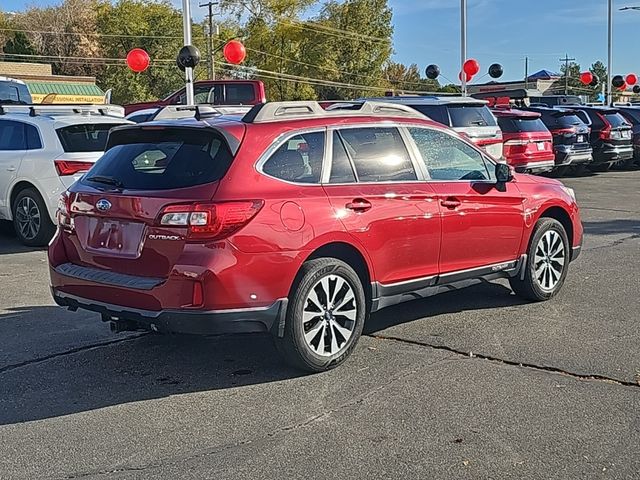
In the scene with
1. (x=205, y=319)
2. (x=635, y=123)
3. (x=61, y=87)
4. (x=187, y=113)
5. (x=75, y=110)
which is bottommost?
(x=205, y=319)

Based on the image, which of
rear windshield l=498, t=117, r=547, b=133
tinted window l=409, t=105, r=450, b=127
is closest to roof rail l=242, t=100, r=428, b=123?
tinted window l=409, t=105, r=450, b=127

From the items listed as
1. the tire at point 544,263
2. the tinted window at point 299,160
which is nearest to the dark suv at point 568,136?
the tire at point 544,263

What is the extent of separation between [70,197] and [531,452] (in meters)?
3.46

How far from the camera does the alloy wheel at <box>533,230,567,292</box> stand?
7230 mm

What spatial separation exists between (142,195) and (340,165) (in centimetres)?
139

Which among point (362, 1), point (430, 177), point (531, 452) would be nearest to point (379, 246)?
point (430, 177)

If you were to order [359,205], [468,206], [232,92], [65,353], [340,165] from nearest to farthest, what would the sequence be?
[359,205] → [340,165] → [65,353] → [468,206] → [232,92]

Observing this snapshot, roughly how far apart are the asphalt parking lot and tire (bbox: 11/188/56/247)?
3169 millimetres

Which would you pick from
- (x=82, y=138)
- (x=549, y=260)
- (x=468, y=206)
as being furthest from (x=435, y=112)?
(x=468, y=206)

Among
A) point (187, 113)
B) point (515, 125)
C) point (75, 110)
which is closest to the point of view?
point (187, 113)

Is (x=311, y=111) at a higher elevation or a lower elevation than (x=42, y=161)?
higher

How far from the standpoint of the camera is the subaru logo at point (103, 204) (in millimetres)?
5285

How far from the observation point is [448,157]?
21.4 ft

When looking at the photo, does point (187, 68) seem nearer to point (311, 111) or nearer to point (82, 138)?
point (82, 138)
